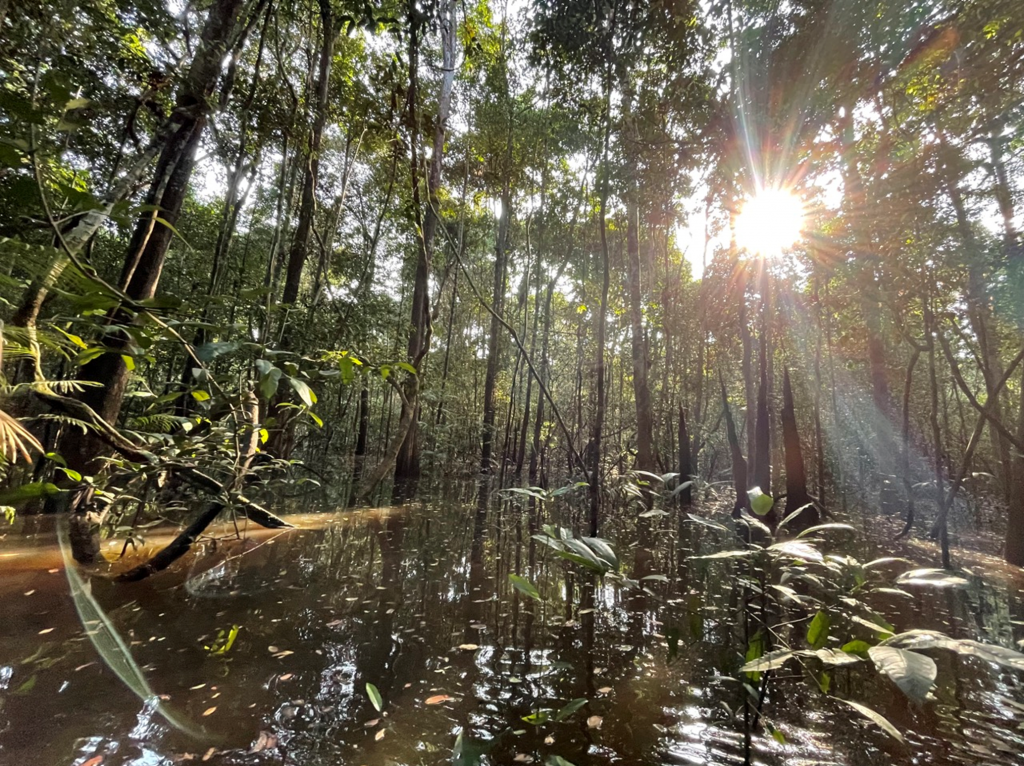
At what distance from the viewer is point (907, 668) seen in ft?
2.80

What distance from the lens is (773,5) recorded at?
4848 mm

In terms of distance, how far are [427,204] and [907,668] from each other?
12.3 ft

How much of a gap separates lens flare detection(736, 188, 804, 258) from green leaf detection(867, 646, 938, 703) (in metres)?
6.34

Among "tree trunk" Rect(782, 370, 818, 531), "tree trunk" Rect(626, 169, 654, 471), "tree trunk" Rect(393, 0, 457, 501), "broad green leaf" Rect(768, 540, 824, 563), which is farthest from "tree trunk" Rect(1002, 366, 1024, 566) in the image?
"tree trunk" Rect(393, 0, 457, 501)

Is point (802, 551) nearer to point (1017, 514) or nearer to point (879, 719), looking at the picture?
point (879, 719)

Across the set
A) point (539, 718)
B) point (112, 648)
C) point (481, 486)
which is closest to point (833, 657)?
point (539, 718)

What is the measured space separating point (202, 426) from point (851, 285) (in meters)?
9.22

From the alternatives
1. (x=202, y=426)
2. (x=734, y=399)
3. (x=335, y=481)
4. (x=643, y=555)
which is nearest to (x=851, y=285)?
(x=643, y=555)

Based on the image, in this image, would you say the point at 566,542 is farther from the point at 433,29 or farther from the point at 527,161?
the point at 527,161

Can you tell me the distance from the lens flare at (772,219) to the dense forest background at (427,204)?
0.37 feet

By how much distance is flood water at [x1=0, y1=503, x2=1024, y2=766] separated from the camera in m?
1.69

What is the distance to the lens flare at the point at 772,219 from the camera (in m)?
6.28

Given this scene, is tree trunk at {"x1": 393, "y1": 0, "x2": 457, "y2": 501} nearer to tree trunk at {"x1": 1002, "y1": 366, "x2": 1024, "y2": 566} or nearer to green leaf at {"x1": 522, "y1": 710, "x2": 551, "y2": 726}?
green leaf at {"x1": 522, "y1": 710, "x2": 551, "y2": 726}

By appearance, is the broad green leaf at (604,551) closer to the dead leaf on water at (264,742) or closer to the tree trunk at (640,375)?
the dead leaf on water at (264,742)
